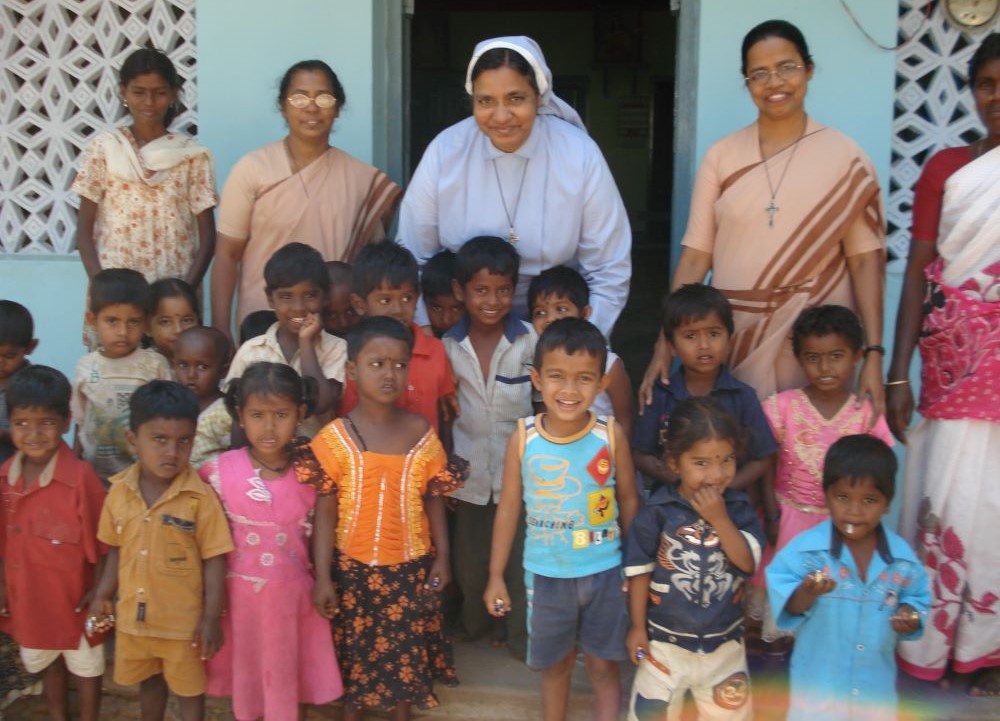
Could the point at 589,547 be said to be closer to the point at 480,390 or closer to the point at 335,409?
the point at 480,390

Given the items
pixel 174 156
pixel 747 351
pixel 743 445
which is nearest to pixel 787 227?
pixel 747 351

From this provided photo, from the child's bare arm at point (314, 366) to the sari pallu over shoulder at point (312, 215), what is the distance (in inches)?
21.0

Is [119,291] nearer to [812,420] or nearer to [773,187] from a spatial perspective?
[773,187]

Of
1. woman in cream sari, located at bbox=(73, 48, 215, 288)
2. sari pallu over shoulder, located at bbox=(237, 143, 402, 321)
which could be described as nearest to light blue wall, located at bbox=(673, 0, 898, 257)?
sari pallu over shoulder, located at bbox=(237, 143, 402, 321)

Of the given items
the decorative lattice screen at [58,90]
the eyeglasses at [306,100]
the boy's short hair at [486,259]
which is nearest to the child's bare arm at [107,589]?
the boy's short hair at [486,259]

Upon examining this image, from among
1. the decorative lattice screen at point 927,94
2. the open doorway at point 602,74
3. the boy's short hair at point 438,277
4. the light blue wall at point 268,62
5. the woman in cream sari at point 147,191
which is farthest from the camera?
the open doorway at point 602,74

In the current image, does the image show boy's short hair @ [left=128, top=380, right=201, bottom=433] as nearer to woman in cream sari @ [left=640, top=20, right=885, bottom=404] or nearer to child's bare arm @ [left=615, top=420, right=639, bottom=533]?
child's bare arm @ [left=615, top=420, right=639, bottom=533]

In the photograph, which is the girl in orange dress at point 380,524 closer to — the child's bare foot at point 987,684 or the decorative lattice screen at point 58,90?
the child's bare foot at point 987,684

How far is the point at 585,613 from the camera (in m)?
2.82

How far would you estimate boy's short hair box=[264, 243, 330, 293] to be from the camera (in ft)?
10.4

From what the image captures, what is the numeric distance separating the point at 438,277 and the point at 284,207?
0.69 metres

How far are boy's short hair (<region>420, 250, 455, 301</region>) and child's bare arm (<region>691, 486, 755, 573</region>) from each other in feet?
3.63

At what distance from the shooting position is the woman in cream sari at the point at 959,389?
3.02 m

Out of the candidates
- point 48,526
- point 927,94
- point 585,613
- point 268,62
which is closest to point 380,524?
point 585,613
